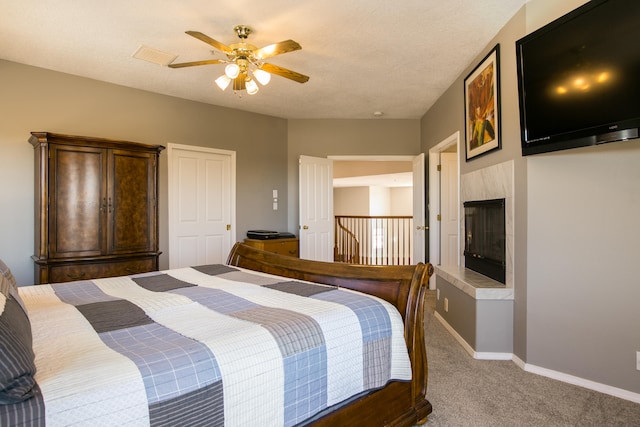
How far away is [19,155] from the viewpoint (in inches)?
137

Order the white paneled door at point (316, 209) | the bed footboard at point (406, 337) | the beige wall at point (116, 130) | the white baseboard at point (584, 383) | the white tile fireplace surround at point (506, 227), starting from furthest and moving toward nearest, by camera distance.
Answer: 1. the white paneled door at point (316, 209)
2. the beige wall at point (116, 130)
3. the white tile fireplace surround at point (506, 227)
4. the white baseboard at point (584, 383)
5. the bed footboard at point (406, 337)

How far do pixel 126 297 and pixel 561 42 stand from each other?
2754 mm

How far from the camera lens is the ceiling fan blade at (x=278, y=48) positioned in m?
2.46

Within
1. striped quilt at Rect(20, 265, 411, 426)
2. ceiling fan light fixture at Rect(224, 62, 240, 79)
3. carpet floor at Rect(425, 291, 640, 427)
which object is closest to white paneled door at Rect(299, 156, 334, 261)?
ceiling fan light fixture at Rect(224, 62, 240, 79)

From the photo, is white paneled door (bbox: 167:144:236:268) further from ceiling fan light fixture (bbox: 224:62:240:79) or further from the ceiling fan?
ceiling fan light fixture (bbox: 224:62:240:79)

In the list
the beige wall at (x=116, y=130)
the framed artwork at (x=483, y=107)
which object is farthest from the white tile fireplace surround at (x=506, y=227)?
the beige wall at (x=116, y=130)

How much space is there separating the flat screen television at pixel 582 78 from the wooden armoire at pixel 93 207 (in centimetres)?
337

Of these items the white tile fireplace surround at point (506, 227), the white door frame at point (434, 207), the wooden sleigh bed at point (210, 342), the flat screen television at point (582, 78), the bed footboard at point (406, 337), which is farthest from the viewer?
the white door frame at point (434, 207)

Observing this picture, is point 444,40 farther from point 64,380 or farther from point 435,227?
point 64,380

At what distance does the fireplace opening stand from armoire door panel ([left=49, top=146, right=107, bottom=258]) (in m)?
3.50

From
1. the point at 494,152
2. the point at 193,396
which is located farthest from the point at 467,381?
the point at 193,396

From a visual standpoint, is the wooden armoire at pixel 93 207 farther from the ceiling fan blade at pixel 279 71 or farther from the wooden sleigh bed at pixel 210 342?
the ceiling fan blade at pixel 279 71

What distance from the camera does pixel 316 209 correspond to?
5.42 meters

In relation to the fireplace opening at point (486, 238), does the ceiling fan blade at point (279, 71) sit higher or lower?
higher
